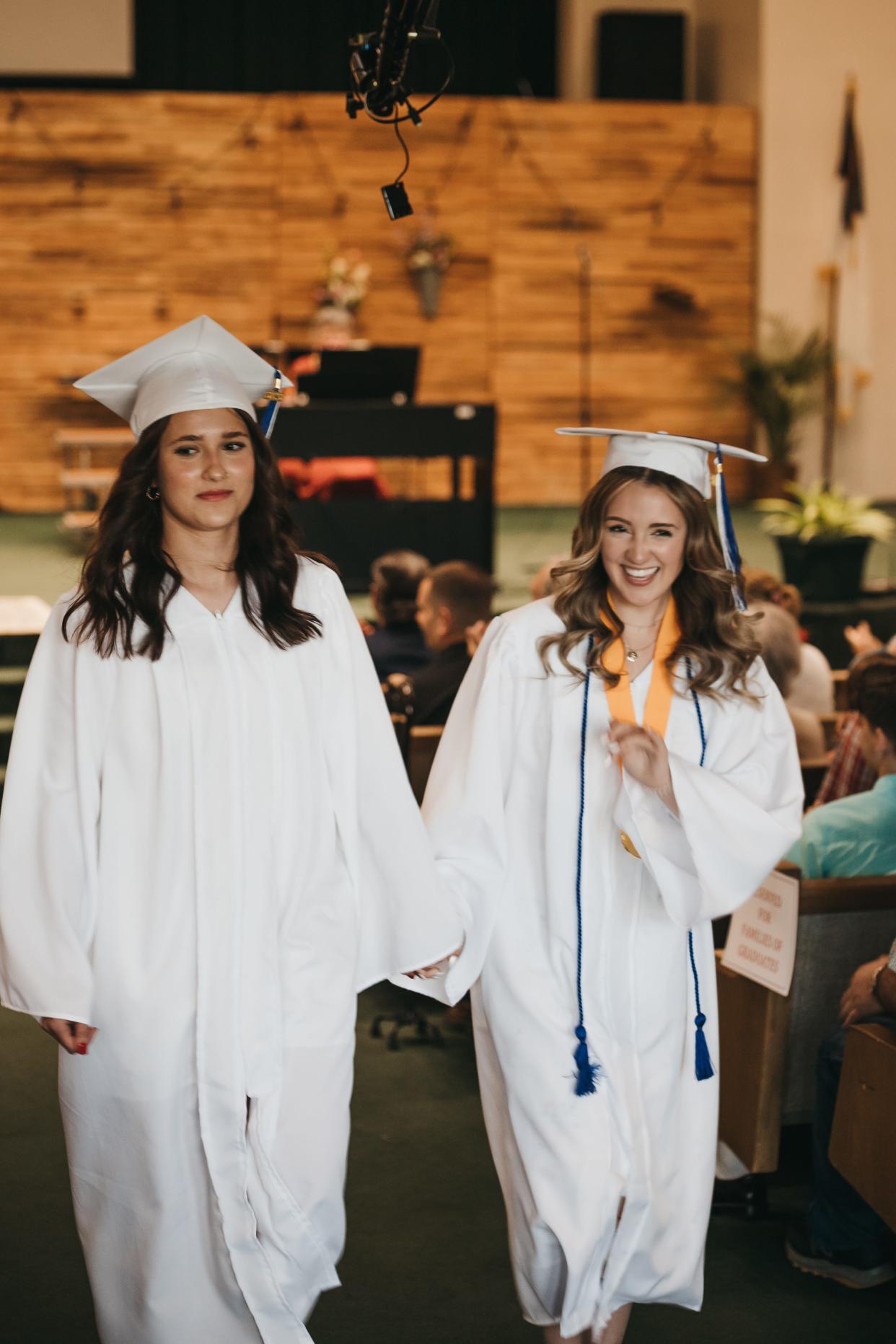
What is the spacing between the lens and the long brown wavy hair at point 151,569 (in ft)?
7.34

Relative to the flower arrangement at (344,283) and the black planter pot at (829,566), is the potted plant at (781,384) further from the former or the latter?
the black planter pot at (829,566)

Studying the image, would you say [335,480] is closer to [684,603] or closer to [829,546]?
[829,546]

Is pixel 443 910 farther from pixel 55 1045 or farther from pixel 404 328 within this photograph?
pixel 404 328

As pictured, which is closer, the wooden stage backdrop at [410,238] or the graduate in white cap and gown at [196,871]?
the graduate in white cap and gown at [196,871]

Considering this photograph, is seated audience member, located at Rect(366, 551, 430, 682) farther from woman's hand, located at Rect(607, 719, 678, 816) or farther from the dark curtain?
the dark curtain

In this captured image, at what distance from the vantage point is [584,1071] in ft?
7.91

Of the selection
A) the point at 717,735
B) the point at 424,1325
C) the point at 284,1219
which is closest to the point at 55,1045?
the point at 424,1325

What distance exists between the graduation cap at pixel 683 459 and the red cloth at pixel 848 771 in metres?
1.47

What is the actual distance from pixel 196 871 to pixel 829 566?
6.66 metres

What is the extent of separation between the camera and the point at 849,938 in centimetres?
327

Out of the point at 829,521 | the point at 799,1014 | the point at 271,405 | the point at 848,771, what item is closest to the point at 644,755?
the point at 271,405

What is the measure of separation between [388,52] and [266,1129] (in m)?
3.29

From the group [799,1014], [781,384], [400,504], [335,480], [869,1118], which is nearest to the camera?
[869,1118]

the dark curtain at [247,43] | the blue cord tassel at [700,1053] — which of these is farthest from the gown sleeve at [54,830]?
the dark curtain at [247,43]
